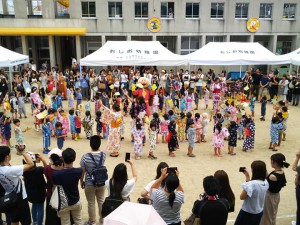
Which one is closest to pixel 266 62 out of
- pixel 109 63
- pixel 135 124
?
pixel 109 63

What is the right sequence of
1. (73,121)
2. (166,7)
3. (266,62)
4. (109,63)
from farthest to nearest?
(166,7) < (266,62) < (109,63) < (73,121)

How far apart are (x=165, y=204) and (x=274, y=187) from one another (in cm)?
166

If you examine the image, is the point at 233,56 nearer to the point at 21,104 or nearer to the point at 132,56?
the point at 132,56

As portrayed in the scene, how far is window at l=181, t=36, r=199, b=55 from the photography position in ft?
81.9

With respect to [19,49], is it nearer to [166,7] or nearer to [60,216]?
[166,7]

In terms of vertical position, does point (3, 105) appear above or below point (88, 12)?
below

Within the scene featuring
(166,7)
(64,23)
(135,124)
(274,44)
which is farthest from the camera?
(274,44)

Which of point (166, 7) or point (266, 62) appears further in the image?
point (166, 7)

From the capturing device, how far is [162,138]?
9805 mm

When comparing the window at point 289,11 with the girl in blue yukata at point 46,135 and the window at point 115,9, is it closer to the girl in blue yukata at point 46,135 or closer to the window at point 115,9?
the window at point 115,9

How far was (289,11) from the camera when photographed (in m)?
24.9

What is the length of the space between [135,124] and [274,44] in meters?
20.6

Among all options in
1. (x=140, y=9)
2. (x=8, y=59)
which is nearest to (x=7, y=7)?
(x=140, y=9)

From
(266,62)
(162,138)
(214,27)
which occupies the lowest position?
(162,138)
